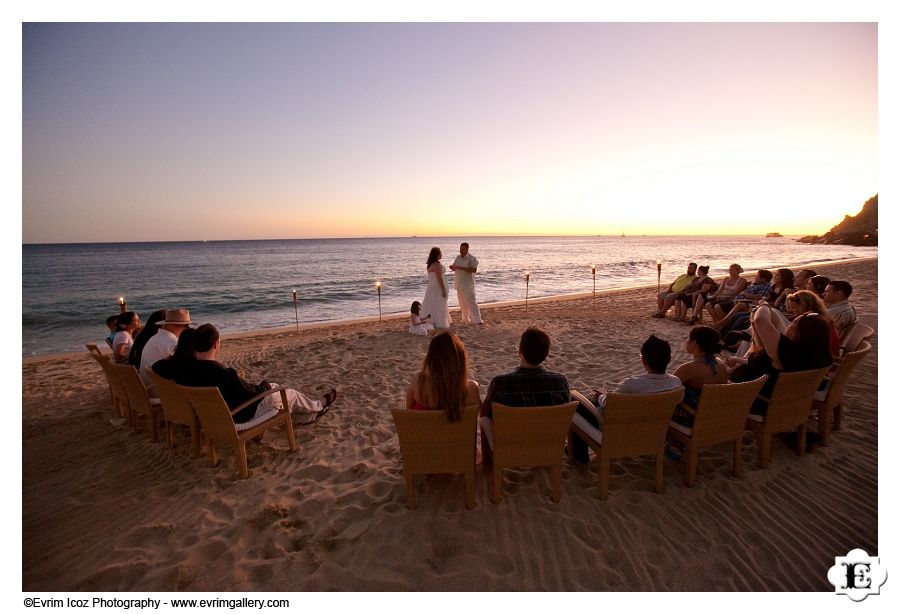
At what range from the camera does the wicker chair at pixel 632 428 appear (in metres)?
2.60

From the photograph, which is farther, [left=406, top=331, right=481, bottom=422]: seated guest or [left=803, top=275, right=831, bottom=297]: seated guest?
[left=803, top=275, right=831, bottom=297]: seated guest

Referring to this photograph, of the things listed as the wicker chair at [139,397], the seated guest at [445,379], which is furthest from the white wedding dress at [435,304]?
the seated guest at [445,379]

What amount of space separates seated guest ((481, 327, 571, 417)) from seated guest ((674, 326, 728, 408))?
1041 millimetres

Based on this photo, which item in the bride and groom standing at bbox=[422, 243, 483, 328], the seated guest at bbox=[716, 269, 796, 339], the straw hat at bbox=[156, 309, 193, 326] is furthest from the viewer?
the bride and groom standing at bbox=[422, 243, 483, 328]

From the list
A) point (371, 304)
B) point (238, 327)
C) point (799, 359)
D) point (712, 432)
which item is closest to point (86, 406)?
point (712, 432)

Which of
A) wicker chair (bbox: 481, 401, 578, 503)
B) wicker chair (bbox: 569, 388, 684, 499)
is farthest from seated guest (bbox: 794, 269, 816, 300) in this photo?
wicker chair (bbox: 481, 401, 578, 503)

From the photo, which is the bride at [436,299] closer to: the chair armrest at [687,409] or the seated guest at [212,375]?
the seated guest at [212,375]

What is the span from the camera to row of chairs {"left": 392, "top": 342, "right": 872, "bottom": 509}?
8.36ft

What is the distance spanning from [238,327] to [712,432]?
13.4 metres

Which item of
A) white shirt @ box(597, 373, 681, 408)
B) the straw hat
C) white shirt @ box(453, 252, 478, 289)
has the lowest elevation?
white shirt @ box(597, 373, 681, 408)

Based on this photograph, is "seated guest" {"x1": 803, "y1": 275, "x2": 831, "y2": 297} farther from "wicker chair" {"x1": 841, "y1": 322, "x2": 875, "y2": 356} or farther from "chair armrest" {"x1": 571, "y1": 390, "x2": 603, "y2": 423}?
"chair armrest" {"x1": 571, "y1": 390, "x2": 603, "y2": 423}

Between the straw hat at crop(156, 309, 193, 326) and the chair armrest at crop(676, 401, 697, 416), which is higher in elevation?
the straw hat at crop(156, 309, 193, 326)

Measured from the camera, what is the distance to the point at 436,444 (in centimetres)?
262
